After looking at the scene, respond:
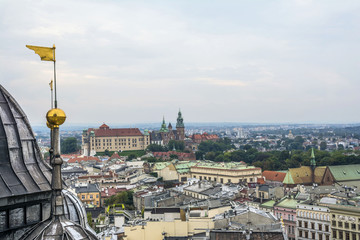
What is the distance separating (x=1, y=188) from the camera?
9836 mm

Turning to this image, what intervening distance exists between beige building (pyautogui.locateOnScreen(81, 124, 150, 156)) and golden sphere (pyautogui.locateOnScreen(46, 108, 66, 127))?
177557 mm

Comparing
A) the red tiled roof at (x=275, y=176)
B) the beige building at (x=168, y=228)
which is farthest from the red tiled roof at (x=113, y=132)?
the beige building at (x=168, y=228)

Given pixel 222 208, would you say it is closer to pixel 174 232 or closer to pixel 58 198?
pixel 174 232

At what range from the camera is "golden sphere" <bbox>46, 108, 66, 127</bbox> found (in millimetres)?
9766

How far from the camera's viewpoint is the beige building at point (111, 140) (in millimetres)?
187875

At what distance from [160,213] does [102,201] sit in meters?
33.7

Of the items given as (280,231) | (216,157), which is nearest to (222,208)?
(280,231)

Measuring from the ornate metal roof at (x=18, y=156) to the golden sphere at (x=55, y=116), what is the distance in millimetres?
1350

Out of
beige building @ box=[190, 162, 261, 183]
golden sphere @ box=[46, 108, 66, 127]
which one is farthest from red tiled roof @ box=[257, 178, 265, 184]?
golden sphere @ box=[46, 108, 66, 127]

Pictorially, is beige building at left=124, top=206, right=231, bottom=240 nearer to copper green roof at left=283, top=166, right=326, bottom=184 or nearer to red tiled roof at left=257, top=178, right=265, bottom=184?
copper green roof at left=283, top=166, right=326, bottom=184

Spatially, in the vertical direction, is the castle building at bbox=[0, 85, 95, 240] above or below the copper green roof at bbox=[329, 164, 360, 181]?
above

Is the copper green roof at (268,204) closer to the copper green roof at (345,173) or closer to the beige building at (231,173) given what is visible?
the copper green roof at (345,173)

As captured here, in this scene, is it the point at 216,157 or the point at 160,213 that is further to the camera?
the point at 216,157

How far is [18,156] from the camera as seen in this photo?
10.6 m
